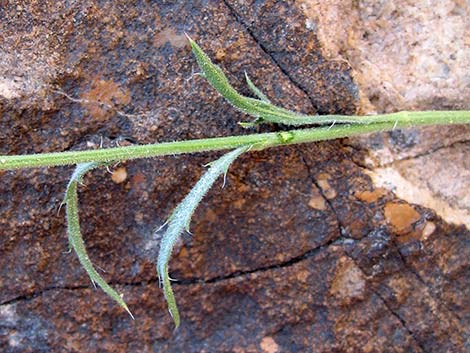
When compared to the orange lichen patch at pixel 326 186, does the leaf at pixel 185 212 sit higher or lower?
higher

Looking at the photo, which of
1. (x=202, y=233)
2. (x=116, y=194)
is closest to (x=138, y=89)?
(x=116, y=194)

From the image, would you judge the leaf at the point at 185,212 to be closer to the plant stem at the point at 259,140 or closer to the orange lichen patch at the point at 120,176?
→ the plant stem at the point at 259,140

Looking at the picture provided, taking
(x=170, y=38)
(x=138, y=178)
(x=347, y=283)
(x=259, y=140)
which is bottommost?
(x=347, y=283)

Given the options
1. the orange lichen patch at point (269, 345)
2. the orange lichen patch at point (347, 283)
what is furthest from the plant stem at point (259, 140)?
the orange lichen patch at point (269, 345)

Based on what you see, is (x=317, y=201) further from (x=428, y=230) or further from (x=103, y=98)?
(x=103, y=98)

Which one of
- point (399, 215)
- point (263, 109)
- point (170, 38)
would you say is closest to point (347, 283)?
point (399, 215)

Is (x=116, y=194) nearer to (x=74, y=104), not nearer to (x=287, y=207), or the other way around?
(x=74, y=104)
